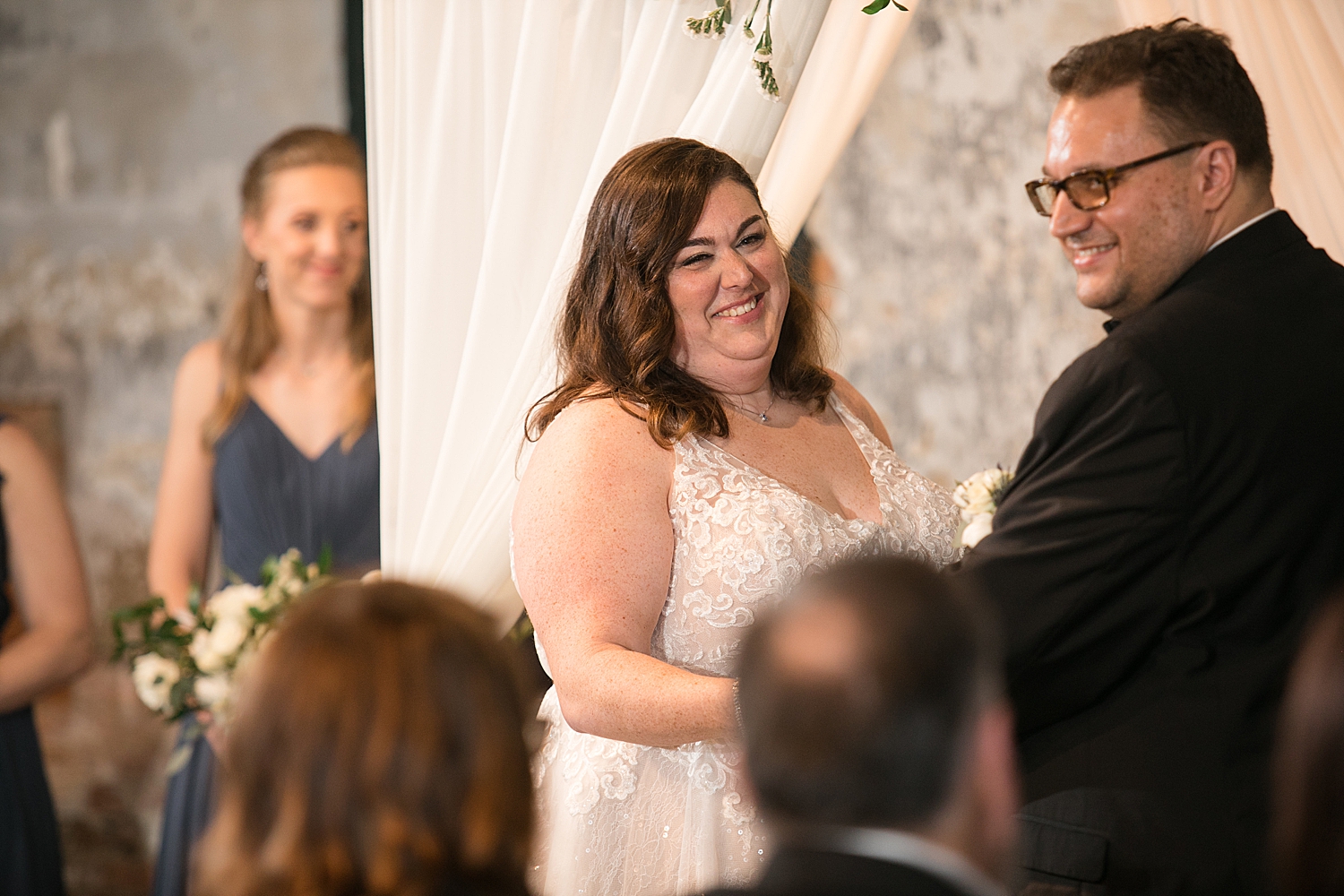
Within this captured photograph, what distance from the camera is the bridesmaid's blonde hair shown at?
3.72 meters

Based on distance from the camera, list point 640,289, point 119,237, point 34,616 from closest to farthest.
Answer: point 640,289
point 34,616
point 119,237

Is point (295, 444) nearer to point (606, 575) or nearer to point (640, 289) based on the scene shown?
point (640, 289)

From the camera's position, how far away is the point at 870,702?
95 cm

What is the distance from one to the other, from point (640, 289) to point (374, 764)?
1.38 m

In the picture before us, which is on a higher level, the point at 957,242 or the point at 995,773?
the point at 957,242

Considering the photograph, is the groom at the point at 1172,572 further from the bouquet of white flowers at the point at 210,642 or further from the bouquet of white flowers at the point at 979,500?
the bouquet of white flowers at the point at 210,642

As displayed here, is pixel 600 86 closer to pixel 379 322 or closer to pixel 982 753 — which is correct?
pixel 379 322

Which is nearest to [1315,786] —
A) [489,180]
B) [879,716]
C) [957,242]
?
[879,716]

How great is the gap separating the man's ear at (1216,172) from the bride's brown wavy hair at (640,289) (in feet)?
2.61

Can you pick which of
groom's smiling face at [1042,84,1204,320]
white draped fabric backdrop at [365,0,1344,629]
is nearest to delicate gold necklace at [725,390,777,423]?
white draped fabric backdrop at [365,0,1344,629]

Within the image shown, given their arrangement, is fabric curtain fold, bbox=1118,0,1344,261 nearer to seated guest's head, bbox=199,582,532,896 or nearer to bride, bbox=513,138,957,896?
bride, bbox=513,138,957,896

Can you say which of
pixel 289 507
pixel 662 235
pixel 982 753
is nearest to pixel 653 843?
pixel 662 235

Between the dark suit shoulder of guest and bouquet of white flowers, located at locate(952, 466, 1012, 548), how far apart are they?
174 centimetres

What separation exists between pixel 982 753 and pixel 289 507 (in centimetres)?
291
